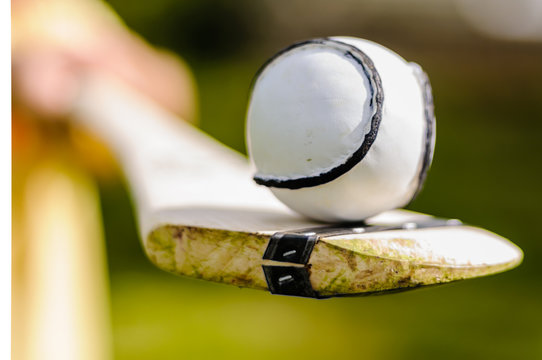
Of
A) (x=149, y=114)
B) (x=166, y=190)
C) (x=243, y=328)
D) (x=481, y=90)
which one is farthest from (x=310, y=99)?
(x=481, y=90)

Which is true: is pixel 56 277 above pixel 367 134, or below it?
below

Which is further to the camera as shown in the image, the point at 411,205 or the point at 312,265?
the point at 411,205

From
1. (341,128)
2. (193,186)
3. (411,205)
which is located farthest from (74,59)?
(411,205)

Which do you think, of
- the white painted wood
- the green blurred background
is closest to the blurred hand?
the white painted wood

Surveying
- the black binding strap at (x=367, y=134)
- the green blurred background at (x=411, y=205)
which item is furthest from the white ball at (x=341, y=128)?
the green blurred background at (x=411, y=205)

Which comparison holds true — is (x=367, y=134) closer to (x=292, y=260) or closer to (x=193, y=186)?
(x=292, y=260)

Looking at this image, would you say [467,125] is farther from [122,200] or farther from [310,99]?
[310,99]
